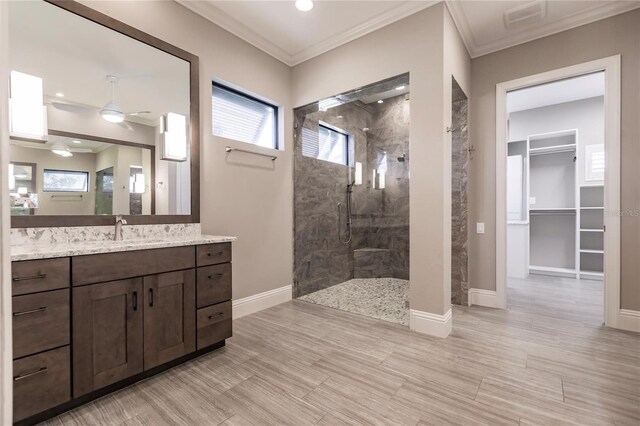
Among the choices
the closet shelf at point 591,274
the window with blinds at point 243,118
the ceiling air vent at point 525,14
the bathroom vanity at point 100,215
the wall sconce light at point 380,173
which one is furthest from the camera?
the closet shelf at point 591,274

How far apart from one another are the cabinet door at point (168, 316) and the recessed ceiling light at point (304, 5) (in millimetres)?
2395

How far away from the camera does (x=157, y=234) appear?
2400mm

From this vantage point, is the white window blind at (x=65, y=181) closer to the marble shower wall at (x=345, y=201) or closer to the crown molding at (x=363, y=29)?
the marble shower wall at (x=345, y=201)

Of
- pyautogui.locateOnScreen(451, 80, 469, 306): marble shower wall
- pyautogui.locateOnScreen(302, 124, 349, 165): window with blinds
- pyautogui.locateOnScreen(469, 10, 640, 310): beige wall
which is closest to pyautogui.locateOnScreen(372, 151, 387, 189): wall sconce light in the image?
pyautogui.locateOnScreen(302, 124, 349, 165): window with blinds

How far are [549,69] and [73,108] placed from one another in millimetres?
4204

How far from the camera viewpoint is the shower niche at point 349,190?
11.7ft

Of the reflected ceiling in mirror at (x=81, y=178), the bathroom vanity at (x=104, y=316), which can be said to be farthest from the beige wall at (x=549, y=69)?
Result: the reflected ceiling in mirror at (x=81, y=178)

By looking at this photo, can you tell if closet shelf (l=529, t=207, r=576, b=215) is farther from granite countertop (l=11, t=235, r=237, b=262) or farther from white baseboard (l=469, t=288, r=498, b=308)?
granite countertop (l=11, t=235, r=237, b=262)

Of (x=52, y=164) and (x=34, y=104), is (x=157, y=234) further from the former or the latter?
(x=34, y=104)

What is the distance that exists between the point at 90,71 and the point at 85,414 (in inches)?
85.6

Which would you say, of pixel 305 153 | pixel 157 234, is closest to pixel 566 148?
pixel 305 153

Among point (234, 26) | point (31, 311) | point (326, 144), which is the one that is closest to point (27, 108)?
point (31, 311)

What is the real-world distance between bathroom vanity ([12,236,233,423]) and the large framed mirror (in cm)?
51

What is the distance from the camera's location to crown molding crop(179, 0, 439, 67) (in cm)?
265
